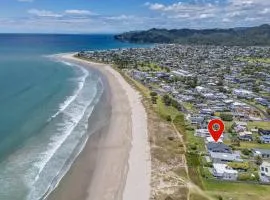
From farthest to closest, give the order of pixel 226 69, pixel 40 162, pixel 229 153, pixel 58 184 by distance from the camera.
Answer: pixel 226 69 → pixel 229 153 → pixel 40 162 → pixel 58 184

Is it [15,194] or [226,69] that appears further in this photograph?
[226,69]

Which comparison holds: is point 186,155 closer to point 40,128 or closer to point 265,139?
point 265,139

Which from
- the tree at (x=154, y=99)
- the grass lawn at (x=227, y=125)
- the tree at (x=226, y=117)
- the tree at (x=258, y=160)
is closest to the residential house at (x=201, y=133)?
the grass lawn at (x=227, y=125)

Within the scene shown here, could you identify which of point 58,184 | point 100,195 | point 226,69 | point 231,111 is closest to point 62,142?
point 58,184

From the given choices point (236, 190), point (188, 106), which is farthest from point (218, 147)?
point (188, 106)

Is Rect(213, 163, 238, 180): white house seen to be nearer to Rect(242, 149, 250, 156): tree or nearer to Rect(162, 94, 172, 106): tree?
Rect(242, 149, 250, 156): tree

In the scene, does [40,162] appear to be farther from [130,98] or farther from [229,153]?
[130,98]
